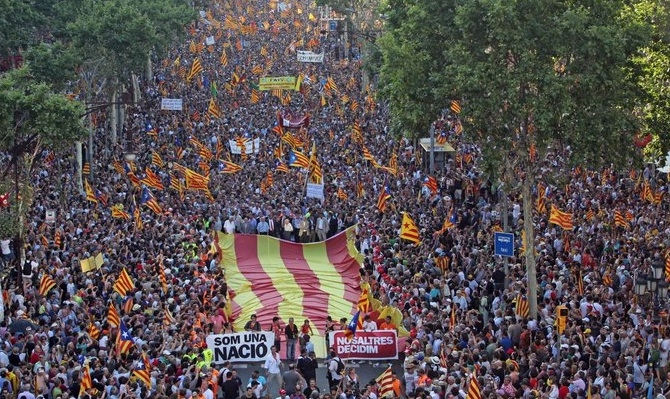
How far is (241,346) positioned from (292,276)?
857 cm

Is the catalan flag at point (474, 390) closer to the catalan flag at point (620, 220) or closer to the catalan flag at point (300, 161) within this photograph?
the catalan flag at point (620, 220)

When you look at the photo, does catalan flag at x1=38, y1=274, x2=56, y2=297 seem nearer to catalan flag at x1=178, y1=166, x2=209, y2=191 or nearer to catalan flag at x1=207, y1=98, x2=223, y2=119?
catalan flag at x1=178, y1=166, x2=209, y2=191

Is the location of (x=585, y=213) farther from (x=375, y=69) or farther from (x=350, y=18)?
(x=350, y=18)

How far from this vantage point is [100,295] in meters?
31.1

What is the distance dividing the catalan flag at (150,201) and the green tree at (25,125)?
3.13 meters

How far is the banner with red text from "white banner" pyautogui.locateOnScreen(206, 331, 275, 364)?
1314mm

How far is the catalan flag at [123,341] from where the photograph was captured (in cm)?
2622

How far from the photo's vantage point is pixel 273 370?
26.1 m

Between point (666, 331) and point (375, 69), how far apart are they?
3090cm

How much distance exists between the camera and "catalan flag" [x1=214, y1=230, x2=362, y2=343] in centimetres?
3284

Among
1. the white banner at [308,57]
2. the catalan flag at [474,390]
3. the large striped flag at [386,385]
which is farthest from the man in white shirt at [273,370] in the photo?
the white banner at [308,57]

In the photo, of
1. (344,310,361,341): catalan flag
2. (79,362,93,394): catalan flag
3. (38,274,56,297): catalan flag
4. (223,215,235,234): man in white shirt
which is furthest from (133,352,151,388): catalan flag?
(223,215,235,234): man in white shirt

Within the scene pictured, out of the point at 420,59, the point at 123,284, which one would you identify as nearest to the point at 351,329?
the point at 123,284

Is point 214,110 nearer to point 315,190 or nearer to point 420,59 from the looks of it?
point 315,190
